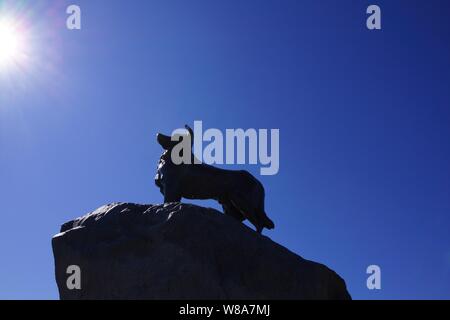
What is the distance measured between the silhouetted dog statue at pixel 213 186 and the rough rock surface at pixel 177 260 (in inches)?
51.6

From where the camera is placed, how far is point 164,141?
10906 mm

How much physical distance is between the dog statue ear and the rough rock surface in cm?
197

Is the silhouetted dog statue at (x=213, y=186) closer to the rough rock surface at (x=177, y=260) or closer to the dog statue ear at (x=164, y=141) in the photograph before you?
the dog statue ear at (x=164, y=141)

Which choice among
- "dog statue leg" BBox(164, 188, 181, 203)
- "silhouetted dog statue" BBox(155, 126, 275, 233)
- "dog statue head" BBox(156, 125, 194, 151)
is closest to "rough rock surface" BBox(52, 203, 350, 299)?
"dog statue leg" BBox(164, 188, 181, 203)

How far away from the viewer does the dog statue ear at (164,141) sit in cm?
1086

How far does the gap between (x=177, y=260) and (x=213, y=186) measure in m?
2.62

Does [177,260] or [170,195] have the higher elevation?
[170,195]

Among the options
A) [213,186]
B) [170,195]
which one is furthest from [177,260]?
[213,186]

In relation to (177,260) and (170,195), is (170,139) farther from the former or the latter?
(177,260)

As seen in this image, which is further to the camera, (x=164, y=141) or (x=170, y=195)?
(x=164, y=141)

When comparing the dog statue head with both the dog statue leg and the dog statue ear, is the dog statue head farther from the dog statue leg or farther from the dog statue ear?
the dog statue leg

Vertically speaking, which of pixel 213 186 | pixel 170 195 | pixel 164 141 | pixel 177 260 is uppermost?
pixel 164 141

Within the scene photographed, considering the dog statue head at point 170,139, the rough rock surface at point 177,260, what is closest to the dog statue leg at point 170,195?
the dog statue head at point 170,139
